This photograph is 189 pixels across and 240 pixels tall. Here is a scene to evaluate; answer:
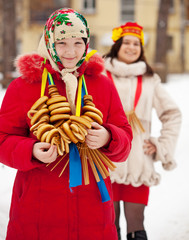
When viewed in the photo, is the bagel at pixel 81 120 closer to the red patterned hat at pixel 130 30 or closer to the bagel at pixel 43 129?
the bagel at pixel 43 129

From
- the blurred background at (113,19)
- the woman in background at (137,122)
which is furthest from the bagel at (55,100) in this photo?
the blurred background at (113,19)

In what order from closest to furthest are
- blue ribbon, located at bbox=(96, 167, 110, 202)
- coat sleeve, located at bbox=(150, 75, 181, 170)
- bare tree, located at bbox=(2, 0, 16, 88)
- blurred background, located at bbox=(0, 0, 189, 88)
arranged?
blue ribbon, located at bbox=(96, 167, 110, 202), coat sleeve, located at bbox=(150, 75, 181, 170), bare tree, located at bbox=(2, 0, 16, 88), blurred background, located at bbox=(0, 0, 189, 88)

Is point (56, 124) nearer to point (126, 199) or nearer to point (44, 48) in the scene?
Result: point (44, 48)

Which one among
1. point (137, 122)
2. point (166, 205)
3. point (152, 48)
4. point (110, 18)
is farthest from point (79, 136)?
point (110, 18)

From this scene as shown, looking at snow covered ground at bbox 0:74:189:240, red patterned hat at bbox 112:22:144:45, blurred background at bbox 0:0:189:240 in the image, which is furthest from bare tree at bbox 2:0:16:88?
red patterned hat at bbox 112:22:144:45

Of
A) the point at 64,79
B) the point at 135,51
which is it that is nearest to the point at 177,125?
the point at 135,51

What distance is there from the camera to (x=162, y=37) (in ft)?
37.9

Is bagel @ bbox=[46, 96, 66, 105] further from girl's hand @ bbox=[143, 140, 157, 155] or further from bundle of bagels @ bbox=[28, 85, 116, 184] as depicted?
girl's hand @ bbox=[143, 140, 157, 155]

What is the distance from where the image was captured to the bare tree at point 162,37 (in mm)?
10715

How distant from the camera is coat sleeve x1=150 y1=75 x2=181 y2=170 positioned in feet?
9.12

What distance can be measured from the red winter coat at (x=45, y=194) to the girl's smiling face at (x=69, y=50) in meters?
0.09

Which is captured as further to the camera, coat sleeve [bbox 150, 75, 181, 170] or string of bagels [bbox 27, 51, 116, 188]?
coat sleeve [bbox 150, 75, 181, 170]

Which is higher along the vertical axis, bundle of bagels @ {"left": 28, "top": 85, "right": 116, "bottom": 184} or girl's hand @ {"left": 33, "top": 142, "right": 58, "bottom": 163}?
bundle of bagels @ {"left": 28, "top": 85, "right": 116, "bottom": 184}

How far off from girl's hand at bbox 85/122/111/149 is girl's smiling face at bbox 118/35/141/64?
1.46 metres
